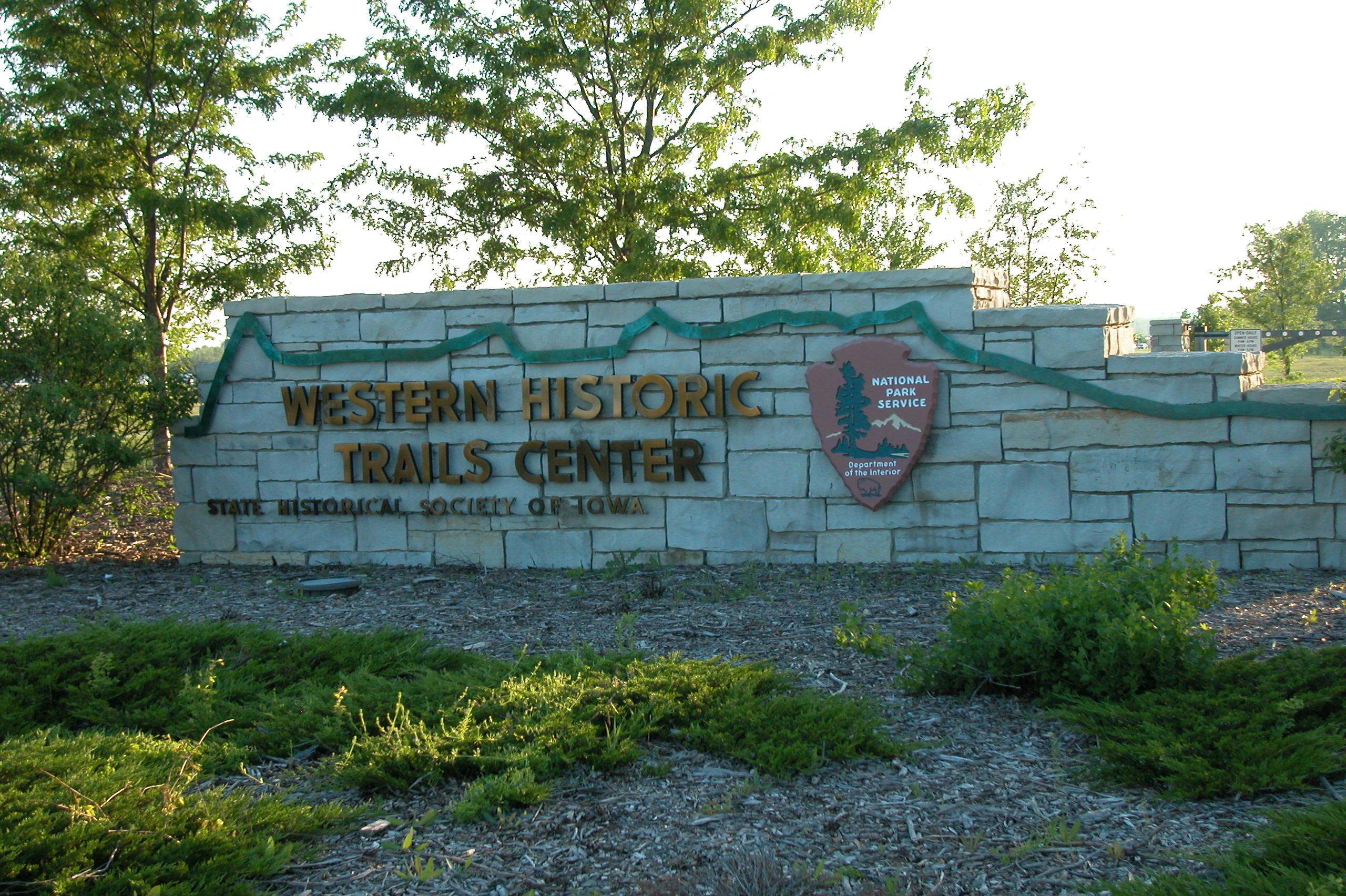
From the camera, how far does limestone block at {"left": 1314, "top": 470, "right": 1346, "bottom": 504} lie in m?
6.75

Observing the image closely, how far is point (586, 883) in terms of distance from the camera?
10.2 ft

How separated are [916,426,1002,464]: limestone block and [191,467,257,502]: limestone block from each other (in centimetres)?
479

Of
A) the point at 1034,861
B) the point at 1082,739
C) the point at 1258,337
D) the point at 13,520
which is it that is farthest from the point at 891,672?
the point at 1258,337

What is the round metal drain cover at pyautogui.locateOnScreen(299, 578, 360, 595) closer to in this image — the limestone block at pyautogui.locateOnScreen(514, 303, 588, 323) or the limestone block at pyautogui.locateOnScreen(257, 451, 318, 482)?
the limestone block at pyautogui.locateOnScreen(257, 451, 318, 482)

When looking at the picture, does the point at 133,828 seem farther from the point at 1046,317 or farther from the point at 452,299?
the point at 1046,317

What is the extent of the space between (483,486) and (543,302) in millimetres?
1344

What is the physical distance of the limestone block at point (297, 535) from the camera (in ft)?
27.2

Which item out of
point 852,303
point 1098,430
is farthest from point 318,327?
point 1098,430

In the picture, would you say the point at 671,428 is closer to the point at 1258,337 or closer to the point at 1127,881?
the point at 1127,881

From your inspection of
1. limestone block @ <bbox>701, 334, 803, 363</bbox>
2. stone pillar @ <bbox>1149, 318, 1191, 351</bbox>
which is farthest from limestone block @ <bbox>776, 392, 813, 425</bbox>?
stone pillar @ <bbox>1149, 318, 1191, 351</bbox>

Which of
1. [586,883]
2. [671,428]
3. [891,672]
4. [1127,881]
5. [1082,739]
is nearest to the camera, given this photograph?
[1127,881]

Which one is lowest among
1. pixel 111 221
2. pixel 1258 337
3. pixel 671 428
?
pixel 671 428

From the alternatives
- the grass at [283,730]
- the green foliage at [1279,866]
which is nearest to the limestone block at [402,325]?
Answer: the grass at [283,730]

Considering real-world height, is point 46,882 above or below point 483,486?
below
